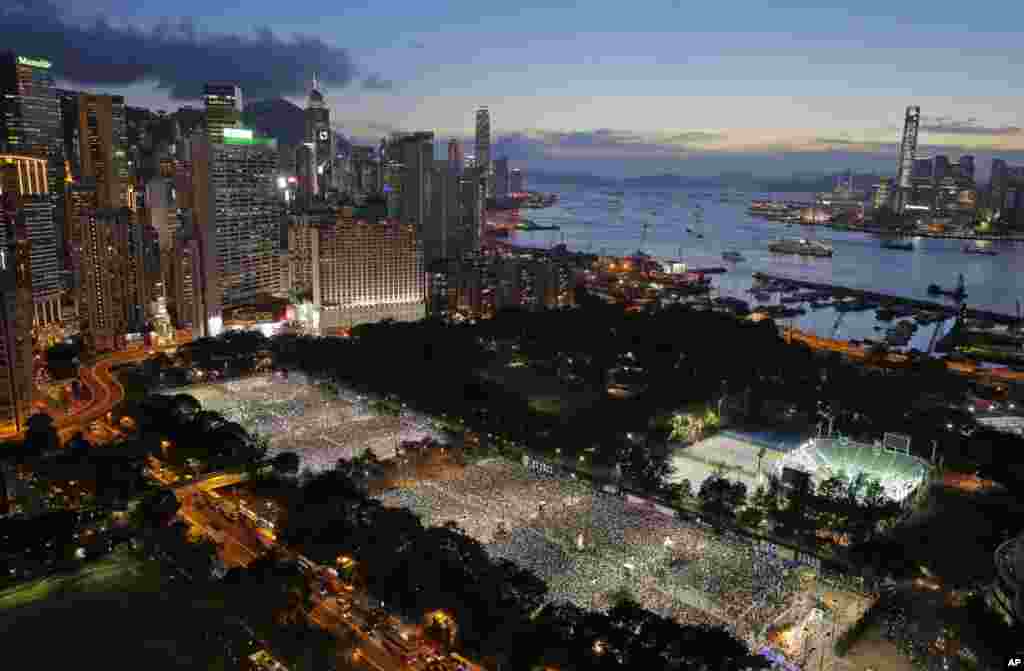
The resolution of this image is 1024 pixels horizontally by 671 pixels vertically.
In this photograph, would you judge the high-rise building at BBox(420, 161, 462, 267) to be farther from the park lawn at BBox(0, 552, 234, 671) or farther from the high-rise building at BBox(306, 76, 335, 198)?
the park lawn at BBox(0, 552, 234, 671)

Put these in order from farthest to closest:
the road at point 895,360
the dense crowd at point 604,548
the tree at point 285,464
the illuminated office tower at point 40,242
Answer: the illuminated office tower at point 40,242, the road at point 895,360, the tree at point 285,464, the dense crowd at point 604,548

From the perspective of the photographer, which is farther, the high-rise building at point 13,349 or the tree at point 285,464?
the high-rise building at point 13,349

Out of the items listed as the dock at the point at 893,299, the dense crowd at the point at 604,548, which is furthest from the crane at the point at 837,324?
the dense crowd at the point at 604,548

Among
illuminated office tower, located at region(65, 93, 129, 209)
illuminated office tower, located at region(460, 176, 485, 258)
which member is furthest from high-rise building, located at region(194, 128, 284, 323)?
illuminated office tower, located at region(460, 176, 485, 258)

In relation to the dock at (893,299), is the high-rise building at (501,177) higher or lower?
higher

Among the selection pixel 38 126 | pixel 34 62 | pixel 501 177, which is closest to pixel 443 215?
pixel 38 126

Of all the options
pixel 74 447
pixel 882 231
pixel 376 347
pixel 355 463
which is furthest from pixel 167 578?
pixel 882 231

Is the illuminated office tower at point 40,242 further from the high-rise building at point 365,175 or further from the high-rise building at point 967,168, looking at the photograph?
the high-rise building at point 967,168
